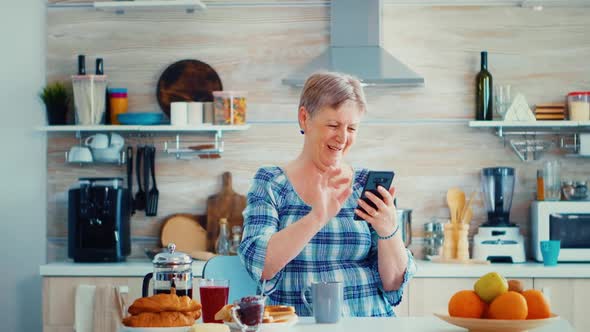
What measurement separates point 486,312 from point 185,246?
2805mm

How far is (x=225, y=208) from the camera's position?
4.79 m

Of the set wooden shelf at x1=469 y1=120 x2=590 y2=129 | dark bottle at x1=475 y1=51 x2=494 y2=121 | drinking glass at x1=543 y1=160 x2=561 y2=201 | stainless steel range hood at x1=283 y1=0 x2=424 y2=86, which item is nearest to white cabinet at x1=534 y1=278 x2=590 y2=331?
drinking glass at x1=543 y1=160 x2=561 y2=201

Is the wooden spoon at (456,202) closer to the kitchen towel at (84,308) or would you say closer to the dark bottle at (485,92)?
the dark bottle at (485,92)

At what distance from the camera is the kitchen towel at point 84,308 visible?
171 inches

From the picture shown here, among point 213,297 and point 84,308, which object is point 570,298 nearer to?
point 84,308

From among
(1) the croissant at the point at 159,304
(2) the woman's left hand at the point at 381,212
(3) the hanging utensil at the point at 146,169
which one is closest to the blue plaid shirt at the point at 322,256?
(2) the woman's left hand at the point at 381,212

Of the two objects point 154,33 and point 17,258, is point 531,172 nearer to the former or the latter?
point 154,33

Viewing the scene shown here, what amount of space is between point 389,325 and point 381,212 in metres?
0.32

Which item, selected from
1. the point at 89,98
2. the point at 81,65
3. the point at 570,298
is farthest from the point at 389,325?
the point at 81,65

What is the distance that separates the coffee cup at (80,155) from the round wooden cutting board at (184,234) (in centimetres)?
53

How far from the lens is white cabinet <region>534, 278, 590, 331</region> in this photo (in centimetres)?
425

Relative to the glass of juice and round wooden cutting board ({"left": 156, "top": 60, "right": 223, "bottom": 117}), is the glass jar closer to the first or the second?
round wooden cutting board ({"left": 156, "top": 60, "right": 223, "bottom": 117})

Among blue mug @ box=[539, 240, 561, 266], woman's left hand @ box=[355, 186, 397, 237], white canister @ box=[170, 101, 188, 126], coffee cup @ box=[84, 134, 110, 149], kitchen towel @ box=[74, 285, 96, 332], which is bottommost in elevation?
kitchen towel @ box=[74, 285, 96, 332]

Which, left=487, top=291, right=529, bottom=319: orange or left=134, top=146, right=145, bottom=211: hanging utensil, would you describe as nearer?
left=487, top=291, right=529, bottom=319: orange
